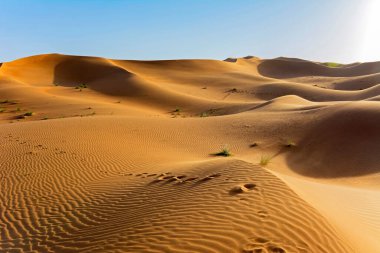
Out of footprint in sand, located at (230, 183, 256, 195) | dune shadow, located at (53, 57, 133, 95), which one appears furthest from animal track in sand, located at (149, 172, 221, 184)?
dune shadow, located at (53, 57, 133, 95)

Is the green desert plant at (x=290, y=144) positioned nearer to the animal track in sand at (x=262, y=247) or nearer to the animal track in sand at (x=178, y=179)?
the animal track in sand at (x=178, y=179)

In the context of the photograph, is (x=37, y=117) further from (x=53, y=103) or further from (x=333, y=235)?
(x=333, y=235)

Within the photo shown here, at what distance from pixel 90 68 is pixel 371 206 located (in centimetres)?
4301

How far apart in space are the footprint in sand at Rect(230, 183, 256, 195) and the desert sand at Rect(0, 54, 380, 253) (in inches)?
0.7

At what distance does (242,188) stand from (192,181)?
5.15 ft

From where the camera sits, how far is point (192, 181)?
24.1 feet

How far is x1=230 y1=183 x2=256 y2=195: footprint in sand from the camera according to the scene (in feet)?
19.6

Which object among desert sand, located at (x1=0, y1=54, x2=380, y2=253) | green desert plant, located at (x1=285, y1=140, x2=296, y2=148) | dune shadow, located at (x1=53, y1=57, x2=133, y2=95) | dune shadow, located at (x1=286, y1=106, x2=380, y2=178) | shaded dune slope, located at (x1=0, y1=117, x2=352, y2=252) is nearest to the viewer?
shaded dune slope, located at (x1=0, y1=117, x2=352, y2=252)

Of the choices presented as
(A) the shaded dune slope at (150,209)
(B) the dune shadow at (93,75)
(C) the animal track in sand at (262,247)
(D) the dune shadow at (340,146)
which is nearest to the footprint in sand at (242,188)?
(A) the shaded dune slope at (150,209)

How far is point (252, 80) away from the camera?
1766 inches

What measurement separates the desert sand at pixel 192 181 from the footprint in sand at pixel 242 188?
0.02 meters

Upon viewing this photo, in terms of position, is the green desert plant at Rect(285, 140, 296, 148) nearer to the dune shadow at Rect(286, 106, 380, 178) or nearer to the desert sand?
the desert sand

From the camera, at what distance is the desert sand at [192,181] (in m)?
4.84

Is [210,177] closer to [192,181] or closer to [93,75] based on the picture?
[192,181]
